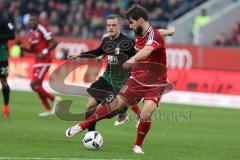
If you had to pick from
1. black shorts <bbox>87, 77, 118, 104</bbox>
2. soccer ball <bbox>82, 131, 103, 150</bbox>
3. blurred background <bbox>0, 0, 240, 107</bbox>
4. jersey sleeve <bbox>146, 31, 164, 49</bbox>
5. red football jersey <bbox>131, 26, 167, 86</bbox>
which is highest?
jersey sleeve <bbox>146, 31, 164, 49</bbox>

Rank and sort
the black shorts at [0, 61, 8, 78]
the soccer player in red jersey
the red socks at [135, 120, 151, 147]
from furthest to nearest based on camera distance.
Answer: the soccer player in red jersey → the black shorts at [0, 61, 8, 78] → the red socks at [135, 120, 151, 147]

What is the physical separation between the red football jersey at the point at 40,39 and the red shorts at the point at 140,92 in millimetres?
6418

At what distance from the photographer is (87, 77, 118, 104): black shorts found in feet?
43.5

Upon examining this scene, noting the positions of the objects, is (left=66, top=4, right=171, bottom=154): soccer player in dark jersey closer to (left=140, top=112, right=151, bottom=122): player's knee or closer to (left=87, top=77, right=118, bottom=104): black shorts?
(left=140, top=112, right=151, bottom=122): player's knee

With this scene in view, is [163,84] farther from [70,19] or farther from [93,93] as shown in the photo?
[70,19]

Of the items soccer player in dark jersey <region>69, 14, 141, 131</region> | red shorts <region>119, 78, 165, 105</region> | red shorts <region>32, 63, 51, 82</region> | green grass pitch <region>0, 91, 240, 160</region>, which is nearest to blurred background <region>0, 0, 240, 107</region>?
green grass pitch <region>0, 91, 240, 160</region>

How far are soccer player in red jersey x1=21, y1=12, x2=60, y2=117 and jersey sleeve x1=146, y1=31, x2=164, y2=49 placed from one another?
670 centimetres

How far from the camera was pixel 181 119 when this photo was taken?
60.6ft

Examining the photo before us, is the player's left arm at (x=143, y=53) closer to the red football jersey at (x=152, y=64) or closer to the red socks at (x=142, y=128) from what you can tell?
the red football jersey at (x=152, y=64)

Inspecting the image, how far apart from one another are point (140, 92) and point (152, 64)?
0.51 metres

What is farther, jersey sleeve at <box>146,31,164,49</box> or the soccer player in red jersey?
the soccer player in red jersey

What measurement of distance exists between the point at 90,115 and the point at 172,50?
15725 millimetres

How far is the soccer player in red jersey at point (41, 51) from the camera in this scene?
18.0 meters

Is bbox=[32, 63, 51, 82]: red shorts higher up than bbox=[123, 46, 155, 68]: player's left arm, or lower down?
lower down
